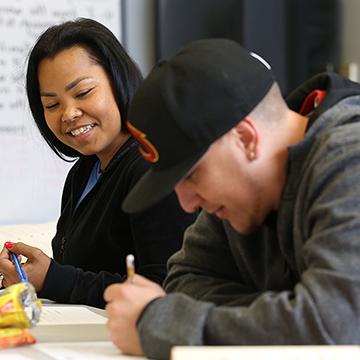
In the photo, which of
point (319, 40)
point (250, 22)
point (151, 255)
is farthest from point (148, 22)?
point (151, 255)

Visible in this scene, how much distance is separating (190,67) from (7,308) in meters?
0.43

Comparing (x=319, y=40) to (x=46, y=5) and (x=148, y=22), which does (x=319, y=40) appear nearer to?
(x=148, y=22)

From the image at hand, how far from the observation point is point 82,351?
41.9 inches

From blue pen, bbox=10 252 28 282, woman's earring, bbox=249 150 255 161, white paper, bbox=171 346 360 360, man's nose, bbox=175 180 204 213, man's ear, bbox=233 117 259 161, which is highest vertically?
man's ear, bbox=233 117 259 161

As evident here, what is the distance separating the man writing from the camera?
0.95 metres

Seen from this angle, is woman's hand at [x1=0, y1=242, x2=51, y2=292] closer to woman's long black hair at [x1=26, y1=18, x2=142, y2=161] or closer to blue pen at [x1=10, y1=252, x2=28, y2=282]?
blue pen at [x1=10, y1=252, x2=28, y2=282]

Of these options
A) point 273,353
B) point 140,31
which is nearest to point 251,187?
point 273,353

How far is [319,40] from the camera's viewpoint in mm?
3016

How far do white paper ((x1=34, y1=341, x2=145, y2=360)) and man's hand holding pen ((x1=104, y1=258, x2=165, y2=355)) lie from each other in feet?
0.06

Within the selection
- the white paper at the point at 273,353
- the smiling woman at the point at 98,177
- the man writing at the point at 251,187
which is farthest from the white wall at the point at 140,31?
the white paper at the point at 273,353

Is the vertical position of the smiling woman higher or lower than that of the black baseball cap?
lower

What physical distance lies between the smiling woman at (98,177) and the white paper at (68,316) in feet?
0.33

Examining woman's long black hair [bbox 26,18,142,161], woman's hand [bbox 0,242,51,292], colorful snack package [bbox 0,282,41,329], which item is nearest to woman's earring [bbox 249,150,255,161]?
colorful snack package [bbox 0,282,41,329]

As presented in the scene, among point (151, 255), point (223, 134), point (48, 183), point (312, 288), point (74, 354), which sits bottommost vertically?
point (48, 183)
